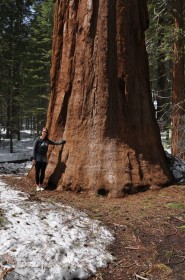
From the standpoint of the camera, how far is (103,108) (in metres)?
7.90

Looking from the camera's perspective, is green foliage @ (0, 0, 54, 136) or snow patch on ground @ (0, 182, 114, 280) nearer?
snow patch on ground @ (0, 182, 114, 280)

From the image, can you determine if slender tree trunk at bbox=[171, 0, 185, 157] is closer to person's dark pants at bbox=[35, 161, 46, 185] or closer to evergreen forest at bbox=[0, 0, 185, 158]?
evergreen forest at bbox=[0, 0, 185, 158]

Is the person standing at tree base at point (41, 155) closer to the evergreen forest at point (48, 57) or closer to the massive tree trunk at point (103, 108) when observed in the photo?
the massive tree trunk at point (103, 108)

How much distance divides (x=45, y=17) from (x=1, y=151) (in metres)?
9.54

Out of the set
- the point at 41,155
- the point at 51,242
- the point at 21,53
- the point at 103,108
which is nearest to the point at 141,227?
the point at 51,242

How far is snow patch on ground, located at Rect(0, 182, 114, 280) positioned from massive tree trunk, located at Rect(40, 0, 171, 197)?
1.60m

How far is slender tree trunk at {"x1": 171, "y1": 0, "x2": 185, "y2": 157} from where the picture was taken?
39.8 feet

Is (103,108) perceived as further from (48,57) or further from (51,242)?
(48,57)

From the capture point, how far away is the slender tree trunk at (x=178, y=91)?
39.8ft

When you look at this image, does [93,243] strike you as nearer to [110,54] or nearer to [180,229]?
[180,229]

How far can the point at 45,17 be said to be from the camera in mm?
24531

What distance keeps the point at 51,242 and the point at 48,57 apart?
20529 millimetres

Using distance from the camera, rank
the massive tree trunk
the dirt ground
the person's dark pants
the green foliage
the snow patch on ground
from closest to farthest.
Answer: the snow patch on ground, the dirt ground, the massive tree trunk, the person's dark pants, the green foliage

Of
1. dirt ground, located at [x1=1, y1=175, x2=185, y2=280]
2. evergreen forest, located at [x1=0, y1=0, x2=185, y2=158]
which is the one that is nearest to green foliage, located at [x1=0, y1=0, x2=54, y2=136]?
evergreen forest, located at [x1=0, y1=0, x2=185, y2=158]
